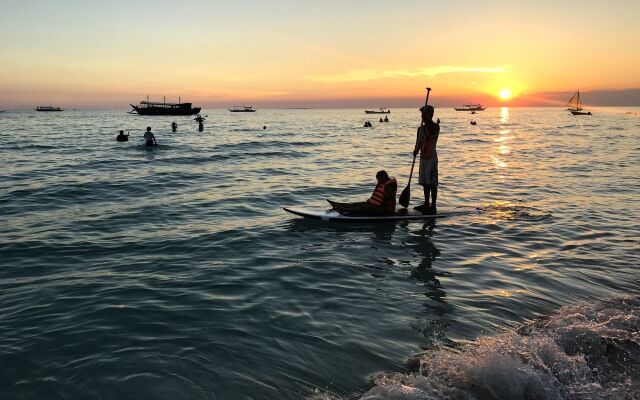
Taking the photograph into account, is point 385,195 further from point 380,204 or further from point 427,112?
point 427,112

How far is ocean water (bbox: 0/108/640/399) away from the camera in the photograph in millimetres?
4816

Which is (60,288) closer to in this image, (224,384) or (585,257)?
(224,384)

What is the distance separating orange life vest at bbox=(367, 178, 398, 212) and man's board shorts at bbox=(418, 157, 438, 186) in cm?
107

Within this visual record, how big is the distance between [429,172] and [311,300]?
6.69 metres

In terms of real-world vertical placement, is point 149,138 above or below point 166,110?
below

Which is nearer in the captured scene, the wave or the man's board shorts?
the wave

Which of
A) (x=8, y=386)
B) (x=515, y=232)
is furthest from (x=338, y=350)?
(x=515, y=232)

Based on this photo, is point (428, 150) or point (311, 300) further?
point (428, 150)

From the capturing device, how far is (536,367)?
490 centimetres

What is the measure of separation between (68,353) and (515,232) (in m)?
10.0

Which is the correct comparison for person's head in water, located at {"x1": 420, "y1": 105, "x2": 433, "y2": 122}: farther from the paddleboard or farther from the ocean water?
the ocean water

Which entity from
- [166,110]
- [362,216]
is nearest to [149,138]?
[362,216]

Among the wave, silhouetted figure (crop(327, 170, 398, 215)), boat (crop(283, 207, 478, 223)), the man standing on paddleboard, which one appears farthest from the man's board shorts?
the wave

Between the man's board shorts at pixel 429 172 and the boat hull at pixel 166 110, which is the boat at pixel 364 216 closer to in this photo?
the man's board shorts at pixel 429 172
